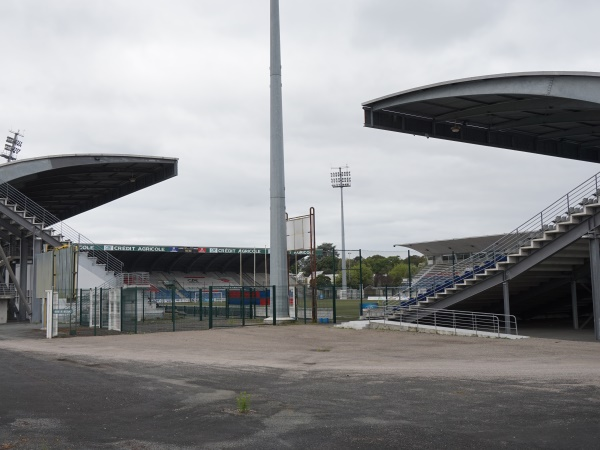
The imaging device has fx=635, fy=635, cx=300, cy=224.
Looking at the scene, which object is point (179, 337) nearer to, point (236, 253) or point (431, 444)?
point (431, 444)

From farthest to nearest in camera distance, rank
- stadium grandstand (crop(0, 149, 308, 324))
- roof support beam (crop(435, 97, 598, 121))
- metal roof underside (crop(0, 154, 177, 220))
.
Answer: metal roof underside (crop(0, 154, 177, 220)), stadium grandstand (crop(0, 149, 308, 324)), roof support beam (crop(435, 97, 598, 121))

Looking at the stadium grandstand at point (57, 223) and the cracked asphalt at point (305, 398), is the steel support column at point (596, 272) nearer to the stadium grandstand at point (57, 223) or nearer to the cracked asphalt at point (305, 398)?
the cracked asphalt at point (305, 398)

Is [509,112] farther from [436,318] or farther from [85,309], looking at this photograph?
[85,309]

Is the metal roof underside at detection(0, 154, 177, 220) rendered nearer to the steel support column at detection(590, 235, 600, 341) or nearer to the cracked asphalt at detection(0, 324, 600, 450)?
the cracked asphalt at detection(0, 324, 600, 450)

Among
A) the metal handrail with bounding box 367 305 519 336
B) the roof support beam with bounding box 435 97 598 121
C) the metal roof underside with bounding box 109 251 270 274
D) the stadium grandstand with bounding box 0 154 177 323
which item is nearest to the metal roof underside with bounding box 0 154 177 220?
the stadium grandstand with bounding box 0 154 177 323

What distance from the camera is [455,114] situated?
29.6 meters

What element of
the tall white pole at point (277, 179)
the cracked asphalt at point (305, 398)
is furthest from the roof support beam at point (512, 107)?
the cracked asphalt at point (305, 398)

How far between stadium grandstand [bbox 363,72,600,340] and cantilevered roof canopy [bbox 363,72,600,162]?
1.5 inches

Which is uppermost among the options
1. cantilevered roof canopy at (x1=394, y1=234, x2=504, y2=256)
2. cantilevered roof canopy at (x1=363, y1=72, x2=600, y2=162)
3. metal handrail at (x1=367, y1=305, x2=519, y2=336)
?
cantilevered roof canopy at (x1=363, y1=72, x2=600, y2=162)

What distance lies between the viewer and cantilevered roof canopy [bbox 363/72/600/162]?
23016 mm

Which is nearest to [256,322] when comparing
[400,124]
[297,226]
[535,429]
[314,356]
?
[297,226]

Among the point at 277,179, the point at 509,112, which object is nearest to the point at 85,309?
the point at 277,179

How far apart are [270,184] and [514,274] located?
43.1 ft

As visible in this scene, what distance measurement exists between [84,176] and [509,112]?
2900 centimetres
